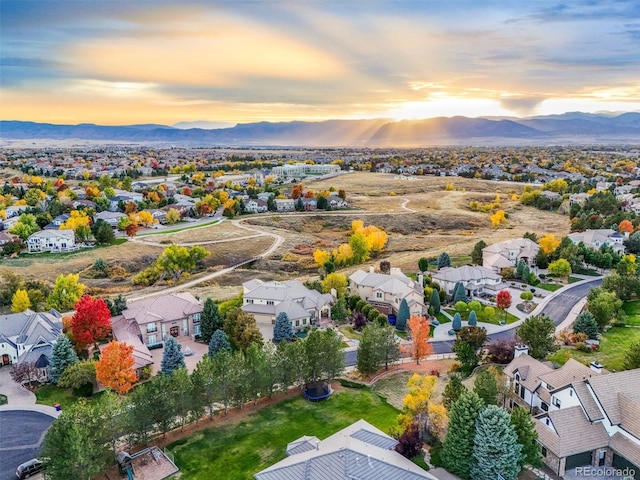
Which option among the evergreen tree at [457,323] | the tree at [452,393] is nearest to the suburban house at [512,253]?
the evergreen tree at [457,323]

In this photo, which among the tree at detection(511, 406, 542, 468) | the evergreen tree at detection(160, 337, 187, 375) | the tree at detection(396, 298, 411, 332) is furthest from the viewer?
the tree at detection(396, 298, 411, 332)

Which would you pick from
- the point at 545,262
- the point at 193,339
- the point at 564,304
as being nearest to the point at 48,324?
the point at 193,339

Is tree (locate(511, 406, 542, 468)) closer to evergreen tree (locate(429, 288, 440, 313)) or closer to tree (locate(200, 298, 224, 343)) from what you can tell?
evergreen tree (locate(429, 288, 440, 313))

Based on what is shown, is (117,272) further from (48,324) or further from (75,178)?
(75,178)

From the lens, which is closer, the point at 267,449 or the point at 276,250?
the point at 267,449

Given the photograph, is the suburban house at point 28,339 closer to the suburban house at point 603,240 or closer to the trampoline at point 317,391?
the trampoline at point 317,391

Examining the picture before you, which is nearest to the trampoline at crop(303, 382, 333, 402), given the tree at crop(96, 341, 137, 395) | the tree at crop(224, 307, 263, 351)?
the tree at crop(224, 307, 263, 351)

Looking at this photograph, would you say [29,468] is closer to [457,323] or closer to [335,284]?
[335,284]
